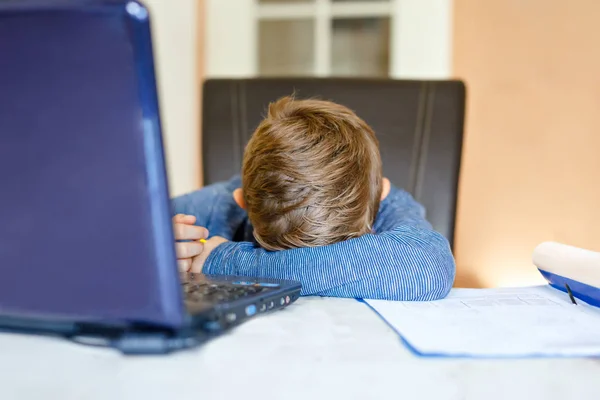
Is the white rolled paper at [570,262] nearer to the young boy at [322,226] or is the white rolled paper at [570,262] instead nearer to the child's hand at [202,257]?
the young boy at [322,226]

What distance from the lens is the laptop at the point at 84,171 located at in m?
0.32

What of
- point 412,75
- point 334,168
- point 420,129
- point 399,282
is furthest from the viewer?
point 412,75

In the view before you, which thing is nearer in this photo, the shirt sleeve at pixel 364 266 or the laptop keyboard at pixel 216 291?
the laptop keyboard at pixel 216 291

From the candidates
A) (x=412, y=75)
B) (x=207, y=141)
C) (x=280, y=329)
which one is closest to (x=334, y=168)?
(x=280, y=329)

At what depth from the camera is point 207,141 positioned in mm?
1276

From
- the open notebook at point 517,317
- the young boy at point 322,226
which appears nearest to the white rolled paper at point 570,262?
the open notebook at point 517,317

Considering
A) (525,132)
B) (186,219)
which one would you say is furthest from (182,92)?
(186,219)

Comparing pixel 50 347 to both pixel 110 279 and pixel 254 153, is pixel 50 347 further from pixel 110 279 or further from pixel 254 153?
pixel 254 153

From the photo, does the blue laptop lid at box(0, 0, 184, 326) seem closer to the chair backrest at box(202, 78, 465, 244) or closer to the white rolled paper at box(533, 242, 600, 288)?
the white rolled paper at box(533, 242, 600, 288)

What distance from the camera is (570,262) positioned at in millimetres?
665

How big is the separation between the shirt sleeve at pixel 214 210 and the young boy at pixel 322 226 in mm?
229

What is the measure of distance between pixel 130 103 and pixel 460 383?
0.92ft

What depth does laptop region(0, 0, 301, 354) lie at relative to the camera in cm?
32

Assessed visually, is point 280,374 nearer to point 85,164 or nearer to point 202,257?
point 85,164
